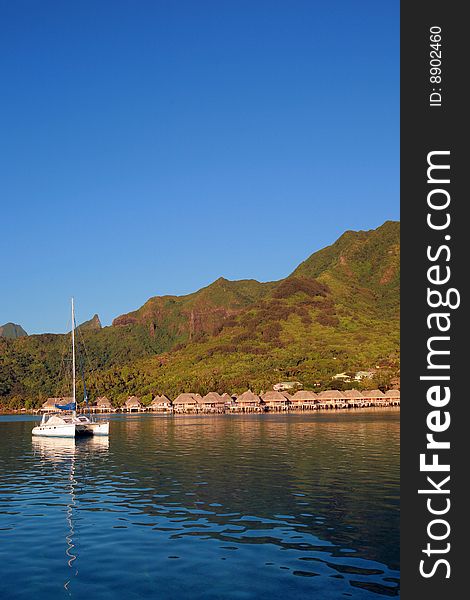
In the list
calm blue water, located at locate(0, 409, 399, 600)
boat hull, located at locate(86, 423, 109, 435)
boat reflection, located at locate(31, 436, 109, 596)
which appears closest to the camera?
calm blue water, located at locate(0, 409, 399, 600)

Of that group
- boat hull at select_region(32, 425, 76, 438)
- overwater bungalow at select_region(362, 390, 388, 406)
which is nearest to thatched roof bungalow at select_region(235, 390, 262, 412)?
overwater bungalow at select_region(362, 390, 388, 406)

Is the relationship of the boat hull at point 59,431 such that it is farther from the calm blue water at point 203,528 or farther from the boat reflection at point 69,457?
the calm blue water at point 203,528

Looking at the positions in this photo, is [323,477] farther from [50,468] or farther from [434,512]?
[434,512]

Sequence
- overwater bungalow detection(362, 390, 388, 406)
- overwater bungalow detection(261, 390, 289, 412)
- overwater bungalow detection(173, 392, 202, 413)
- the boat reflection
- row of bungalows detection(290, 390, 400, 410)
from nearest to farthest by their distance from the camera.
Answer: the boat reflection → row of bungalows detection(290, 390, 400, 410) → overwater bungalow detection(362, 390, 388, 406) → overwater bungalow detection(261, 390, 289, 412) → overwater bungalow detection(173, 392, 202, 413)

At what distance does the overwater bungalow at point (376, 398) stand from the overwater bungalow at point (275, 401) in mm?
22998

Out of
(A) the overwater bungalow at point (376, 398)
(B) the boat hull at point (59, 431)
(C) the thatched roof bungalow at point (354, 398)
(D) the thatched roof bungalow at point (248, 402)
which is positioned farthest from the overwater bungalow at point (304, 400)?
(B) the boat hull at point (59, 431)

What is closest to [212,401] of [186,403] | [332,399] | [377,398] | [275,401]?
[186,403]

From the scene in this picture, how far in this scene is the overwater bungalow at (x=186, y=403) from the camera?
A: 618ft

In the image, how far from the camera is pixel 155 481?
130 ft

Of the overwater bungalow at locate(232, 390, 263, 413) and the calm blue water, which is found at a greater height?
the calm blue water

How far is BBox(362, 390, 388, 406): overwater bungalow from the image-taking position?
178m

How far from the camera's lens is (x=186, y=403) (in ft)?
624

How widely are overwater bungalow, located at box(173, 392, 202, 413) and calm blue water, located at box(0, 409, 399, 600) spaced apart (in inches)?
5421

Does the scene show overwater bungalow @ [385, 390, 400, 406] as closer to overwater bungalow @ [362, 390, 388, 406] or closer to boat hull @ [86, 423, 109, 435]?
overwater bungalow @ [362, 390, 388, 406]
